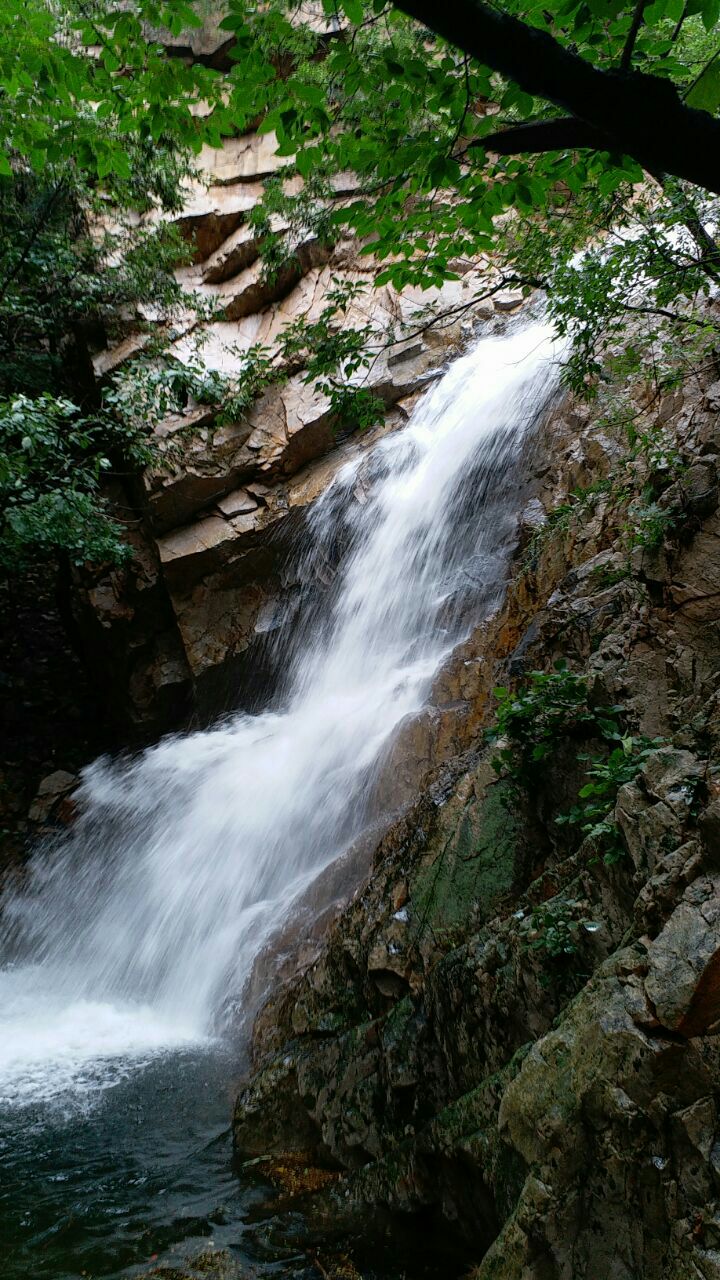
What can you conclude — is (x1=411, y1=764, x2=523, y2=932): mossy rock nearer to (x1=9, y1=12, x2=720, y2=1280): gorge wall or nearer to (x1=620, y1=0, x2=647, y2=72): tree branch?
(x1=9, y1=12, x2=720, y2=1280): gorge wall

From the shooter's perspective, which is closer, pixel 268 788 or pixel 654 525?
pixel 654 525

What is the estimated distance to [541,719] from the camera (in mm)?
4441

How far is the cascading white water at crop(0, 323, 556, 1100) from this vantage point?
6.93 m

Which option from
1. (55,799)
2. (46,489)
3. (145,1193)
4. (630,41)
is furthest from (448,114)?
(55,799)

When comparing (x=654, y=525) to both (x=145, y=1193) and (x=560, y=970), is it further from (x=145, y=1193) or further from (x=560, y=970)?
(x=145, y=1193)

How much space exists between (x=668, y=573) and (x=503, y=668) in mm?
1939

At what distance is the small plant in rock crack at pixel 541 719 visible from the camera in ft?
14.3

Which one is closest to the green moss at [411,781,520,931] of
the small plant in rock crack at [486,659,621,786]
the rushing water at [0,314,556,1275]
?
the small plant in rock crack at [486,659,621,786]

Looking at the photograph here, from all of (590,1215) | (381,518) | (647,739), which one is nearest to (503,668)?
(647,739)

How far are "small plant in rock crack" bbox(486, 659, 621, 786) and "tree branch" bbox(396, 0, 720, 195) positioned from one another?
9.42 ft

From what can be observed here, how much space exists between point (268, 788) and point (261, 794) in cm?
11

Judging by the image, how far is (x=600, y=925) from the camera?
3.30 metres

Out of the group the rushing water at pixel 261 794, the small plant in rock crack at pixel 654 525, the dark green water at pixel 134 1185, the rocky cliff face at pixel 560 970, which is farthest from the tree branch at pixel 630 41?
the rushing water at pixel 261 794

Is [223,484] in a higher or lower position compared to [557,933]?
higher
